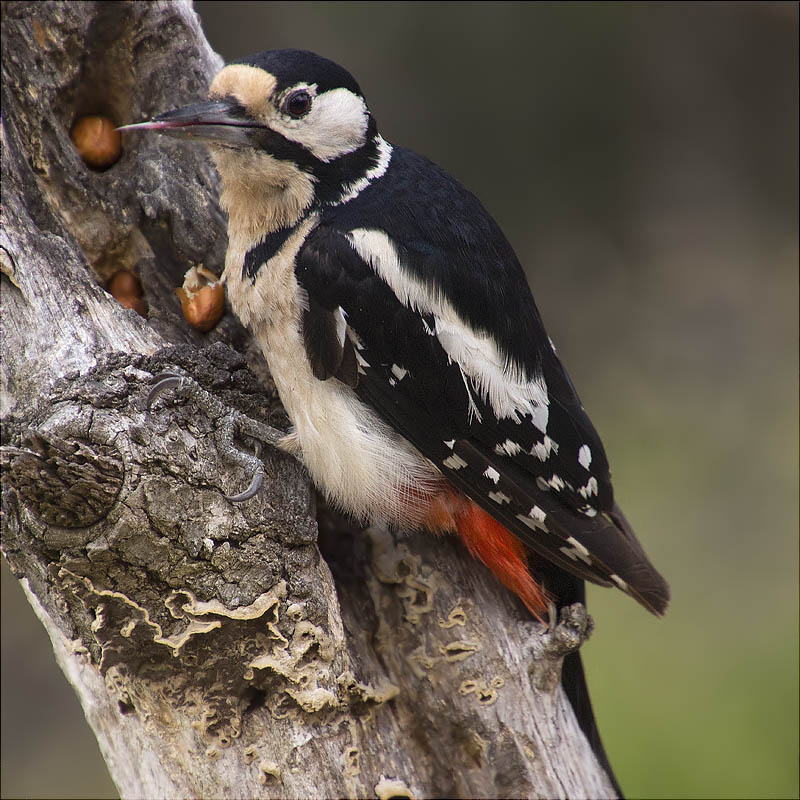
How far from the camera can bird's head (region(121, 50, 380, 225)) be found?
62.3 inches

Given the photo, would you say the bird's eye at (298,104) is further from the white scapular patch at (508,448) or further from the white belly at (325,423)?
the white scapular patch at (508,448)

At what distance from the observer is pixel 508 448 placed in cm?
170

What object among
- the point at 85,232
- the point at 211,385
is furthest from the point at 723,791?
the point at 85,232

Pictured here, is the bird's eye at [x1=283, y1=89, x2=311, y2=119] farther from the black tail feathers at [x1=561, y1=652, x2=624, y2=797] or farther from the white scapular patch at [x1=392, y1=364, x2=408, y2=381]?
the black tail feathers at [x1=561, y1=652, x2=624, y2=797]

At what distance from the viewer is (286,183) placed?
5.51 ft

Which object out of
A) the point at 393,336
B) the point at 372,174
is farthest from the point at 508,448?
the point at 372,174

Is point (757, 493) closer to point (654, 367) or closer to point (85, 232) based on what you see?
point (654, 367)

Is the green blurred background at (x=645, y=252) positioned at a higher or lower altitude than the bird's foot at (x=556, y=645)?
higher

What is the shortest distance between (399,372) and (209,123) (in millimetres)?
552

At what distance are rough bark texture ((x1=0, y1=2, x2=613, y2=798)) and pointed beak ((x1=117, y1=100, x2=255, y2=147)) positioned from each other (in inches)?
12.5

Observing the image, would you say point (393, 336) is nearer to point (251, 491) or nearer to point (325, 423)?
point (325, 423)

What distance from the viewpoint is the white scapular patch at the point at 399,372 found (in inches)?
65.2

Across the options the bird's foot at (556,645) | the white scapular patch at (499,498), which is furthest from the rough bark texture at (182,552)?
the white scapular patch at (499,498)

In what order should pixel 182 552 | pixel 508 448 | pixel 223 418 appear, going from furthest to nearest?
pixel 508 448
pixel 223 418
pixel 182 552
